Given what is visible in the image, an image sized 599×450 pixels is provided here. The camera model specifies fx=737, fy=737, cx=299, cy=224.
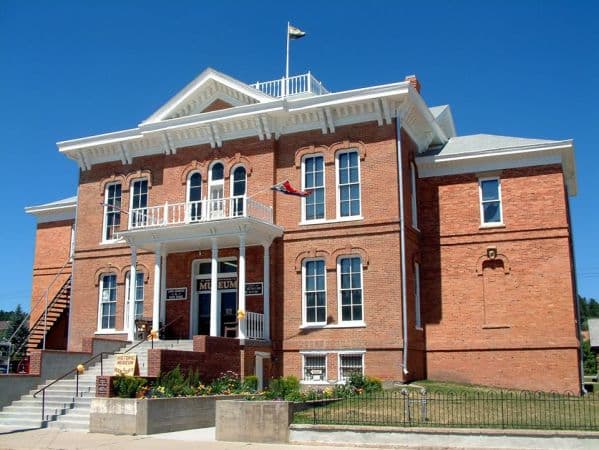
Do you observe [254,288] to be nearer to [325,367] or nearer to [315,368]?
[315,368]

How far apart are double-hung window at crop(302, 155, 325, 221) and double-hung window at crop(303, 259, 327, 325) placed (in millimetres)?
1744

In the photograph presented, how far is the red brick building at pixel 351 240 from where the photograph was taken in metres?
25.0

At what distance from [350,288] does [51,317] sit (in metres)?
15.1

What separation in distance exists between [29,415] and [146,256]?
952 cm

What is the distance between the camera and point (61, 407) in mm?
20750

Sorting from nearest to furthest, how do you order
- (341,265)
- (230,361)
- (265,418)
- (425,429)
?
1. (425,429)
2. (265,418)
3. (230,361)
4. (341,265)

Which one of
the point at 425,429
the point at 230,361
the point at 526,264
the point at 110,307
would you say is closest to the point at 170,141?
the point at 110,307

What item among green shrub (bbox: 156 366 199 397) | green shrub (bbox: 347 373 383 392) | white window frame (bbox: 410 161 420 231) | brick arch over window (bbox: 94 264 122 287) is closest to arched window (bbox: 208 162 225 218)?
brick arch over window (bbox: 94 264 122 287)

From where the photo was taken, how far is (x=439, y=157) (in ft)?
90.3

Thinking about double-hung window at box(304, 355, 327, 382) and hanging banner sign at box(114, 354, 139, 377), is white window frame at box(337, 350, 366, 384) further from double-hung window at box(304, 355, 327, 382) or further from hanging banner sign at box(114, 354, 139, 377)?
hanging banner sign at box(114, 354, 139, 377)

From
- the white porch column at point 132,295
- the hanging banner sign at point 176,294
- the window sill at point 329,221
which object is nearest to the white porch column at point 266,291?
the window sill at point 329,221

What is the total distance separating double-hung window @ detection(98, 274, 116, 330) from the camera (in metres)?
29.6

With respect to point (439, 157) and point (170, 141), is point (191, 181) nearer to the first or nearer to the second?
point (170, 141)

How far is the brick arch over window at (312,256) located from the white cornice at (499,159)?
522cm
